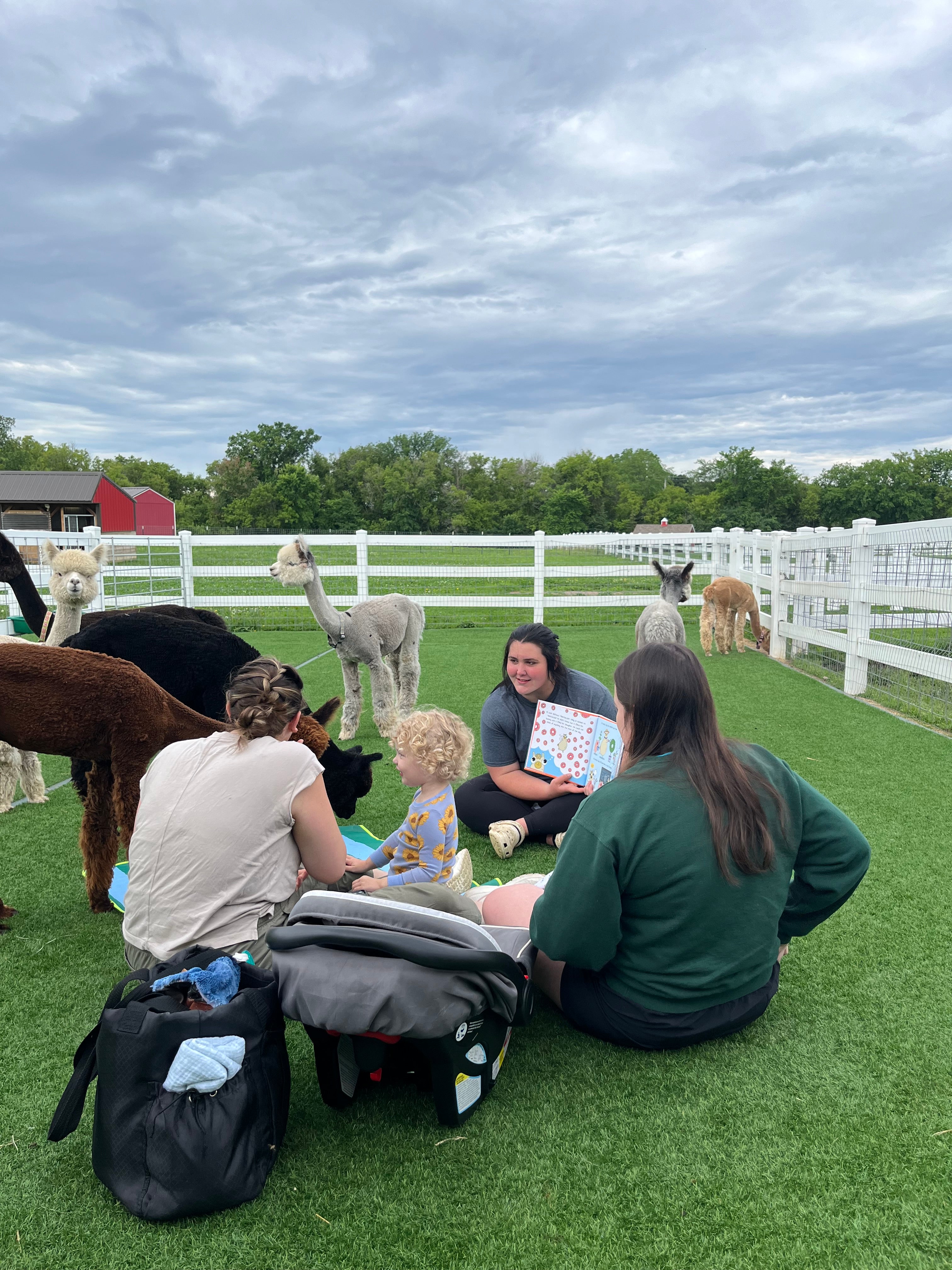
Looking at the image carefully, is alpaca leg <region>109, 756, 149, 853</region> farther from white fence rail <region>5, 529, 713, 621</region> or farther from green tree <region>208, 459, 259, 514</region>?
green tree <region>208, 459, 259, 514</region>

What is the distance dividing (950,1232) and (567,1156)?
873mm

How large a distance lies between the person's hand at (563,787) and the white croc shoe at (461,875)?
743mm

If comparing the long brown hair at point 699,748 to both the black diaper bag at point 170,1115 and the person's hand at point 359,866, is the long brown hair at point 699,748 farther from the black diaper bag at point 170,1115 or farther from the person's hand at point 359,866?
the person's hand at point 359,866

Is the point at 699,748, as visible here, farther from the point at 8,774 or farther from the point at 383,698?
the point at 383,698

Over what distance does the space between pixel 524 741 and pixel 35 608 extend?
158 inches

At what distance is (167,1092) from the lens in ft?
5.99

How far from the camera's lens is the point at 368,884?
2996 millimetres

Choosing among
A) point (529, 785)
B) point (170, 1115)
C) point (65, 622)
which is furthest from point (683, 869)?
point (65, 622)

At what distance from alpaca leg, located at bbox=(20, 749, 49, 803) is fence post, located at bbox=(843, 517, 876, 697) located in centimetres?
749

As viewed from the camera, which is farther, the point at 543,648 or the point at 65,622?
the point at 65,622

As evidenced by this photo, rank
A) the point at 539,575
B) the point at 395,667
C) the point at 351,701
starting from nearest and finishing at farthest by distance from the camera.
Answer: the point at 351,701, the point at 395,667, the point at 539,575

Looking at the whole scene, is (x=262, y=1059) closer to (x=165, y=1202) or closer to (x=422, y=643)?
(x=165, y=1202)

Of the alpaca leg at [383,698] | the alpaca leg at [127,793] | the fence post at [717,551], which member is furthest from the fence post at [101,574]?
the fence post at [717,551]

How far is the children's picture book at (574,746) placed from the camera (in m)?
4.15
